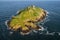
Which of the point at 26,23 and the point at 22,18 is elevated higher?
the point at 22,18

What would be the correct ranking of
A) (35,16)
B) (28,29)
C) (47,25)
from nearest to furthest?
1. (28,29)
2. (47,25)
3. (35,16)

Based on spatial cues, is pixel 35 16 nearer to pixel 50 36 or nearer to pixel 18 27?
pixel 18 27

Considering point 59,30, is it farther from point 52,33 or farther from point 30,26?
point 30,26

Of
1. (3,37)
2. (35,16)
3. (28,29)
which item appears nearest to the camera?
(3,37)

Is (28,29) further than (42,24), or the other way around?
(42,24)

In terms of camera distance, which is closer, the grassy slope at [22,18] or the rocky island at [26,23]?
the rocky island at [26,23]

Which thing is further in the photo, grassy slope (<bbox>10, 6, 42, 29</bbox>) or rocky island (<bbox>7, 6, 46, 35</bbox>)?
grassy slope (<bbox>10, 6, 42, 29</bbox>)

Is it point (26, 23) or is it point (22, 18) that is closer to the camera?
point (26, 23)

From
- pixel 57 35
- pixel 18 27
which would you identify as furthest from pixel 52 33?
pixel 18 27

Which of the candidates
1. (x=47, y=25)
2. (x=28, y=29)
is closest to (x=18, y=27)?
(x=28, y=29)
